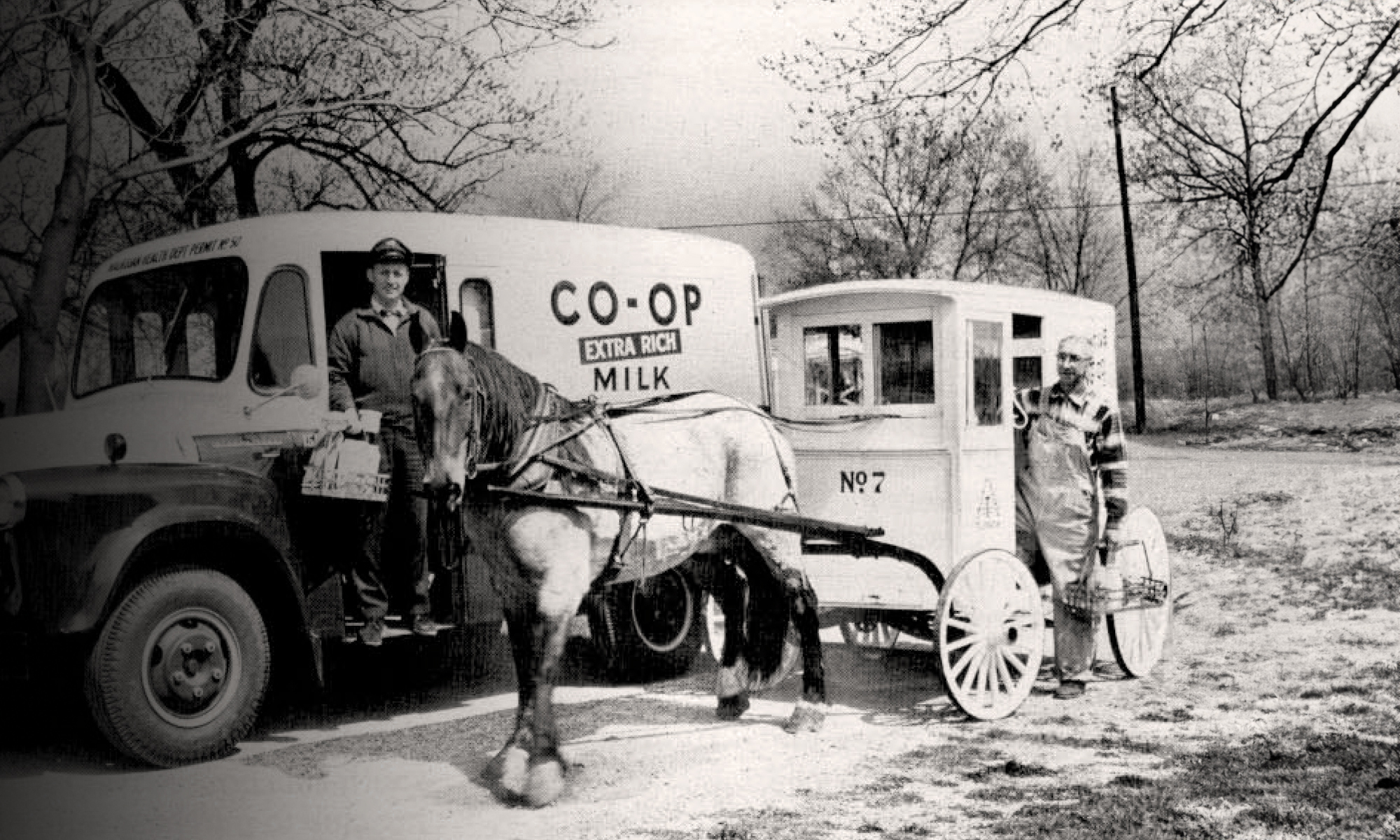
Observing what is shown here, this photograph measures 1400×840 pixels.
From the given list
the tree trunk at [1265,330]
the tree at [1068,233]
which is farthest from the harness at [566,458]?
the tree trunk at [1265,330]

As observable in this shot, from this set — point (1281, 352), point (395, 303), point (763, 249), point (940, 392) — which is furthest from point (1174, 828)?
point (1281, 352)

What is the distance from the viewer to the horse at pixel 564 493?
11.7ft

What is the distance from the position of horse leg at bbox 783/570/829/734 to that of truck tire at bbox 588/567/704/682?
71 cm

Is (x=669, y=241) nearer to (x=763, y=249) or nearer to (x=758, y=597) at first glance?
(x=763, y=249)

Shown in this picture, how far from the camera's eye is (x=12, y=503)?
359cm

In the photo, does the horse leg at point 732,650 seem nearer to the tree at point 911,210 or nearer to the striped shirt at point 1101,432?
the tree at point 911,210

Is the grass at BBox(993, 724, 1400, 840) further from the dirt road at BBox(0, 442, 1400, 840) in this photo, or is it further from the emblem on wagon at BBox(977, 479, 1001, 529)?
the emblem on wagon at BBox(977, 479, 1001, 529)

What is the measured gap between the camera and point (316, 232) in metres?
Result: 4.04

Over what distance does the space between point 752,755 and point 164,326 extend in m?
2.47

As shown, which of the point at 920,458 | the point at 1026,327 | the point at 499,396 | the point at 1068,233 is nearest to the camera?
the point at 499,396

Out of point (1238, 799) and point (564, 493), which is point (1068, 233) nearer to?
point (1238, 799)

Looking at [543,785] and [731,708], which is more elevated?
[543,785]

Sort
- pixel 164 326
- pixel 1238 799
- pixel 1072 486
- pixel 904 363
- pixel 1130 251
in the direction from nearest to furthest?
pixel 164 326, pixel 1238 799, pixel 904 363, pixel 1072 486, pixel 1130 251

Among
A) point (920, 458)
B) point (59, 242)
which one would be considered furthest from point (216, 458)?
point (920, 458)
